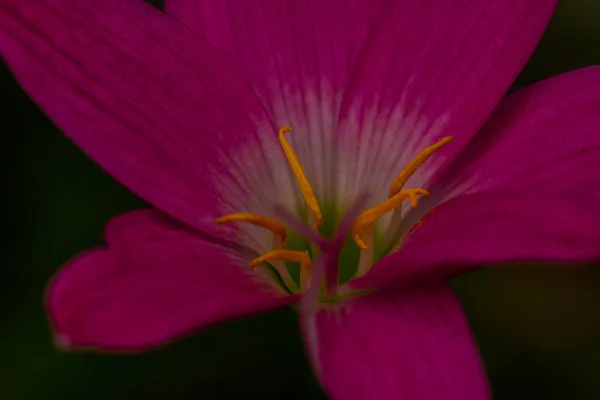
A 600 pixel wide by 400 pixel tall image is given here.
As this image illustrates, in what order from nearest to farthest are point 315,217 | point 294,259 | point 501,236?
point 501,236 → point 294,259 → point 315,217

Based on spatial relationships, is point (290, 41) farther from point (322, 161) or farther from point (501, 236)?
point (501, 236)

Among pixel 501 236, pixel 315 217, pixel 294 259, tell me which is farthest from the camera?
pixel 315 217

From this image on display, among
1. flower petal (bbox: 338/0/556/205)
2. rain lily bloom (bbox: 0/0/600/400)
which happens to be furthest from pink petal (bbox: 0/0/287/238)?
flower petal (bbox: 338/0/556/205)

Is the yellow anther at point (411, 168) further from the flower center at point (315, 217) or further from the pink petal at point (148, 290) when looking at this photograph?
the pink petal at point (148, 290)

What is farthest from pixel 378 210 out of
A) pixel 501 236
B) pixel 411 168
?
pixel 501 236

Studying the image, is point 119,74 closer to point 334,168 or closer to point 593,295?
point 334,168

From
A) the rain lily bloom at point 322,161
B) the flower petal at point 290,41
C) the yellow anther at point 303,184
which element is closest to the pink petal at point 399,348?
the rain lily bloom at point 322,161

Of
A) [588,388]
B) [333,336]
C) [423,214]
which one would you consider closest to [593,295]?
[588,388]
